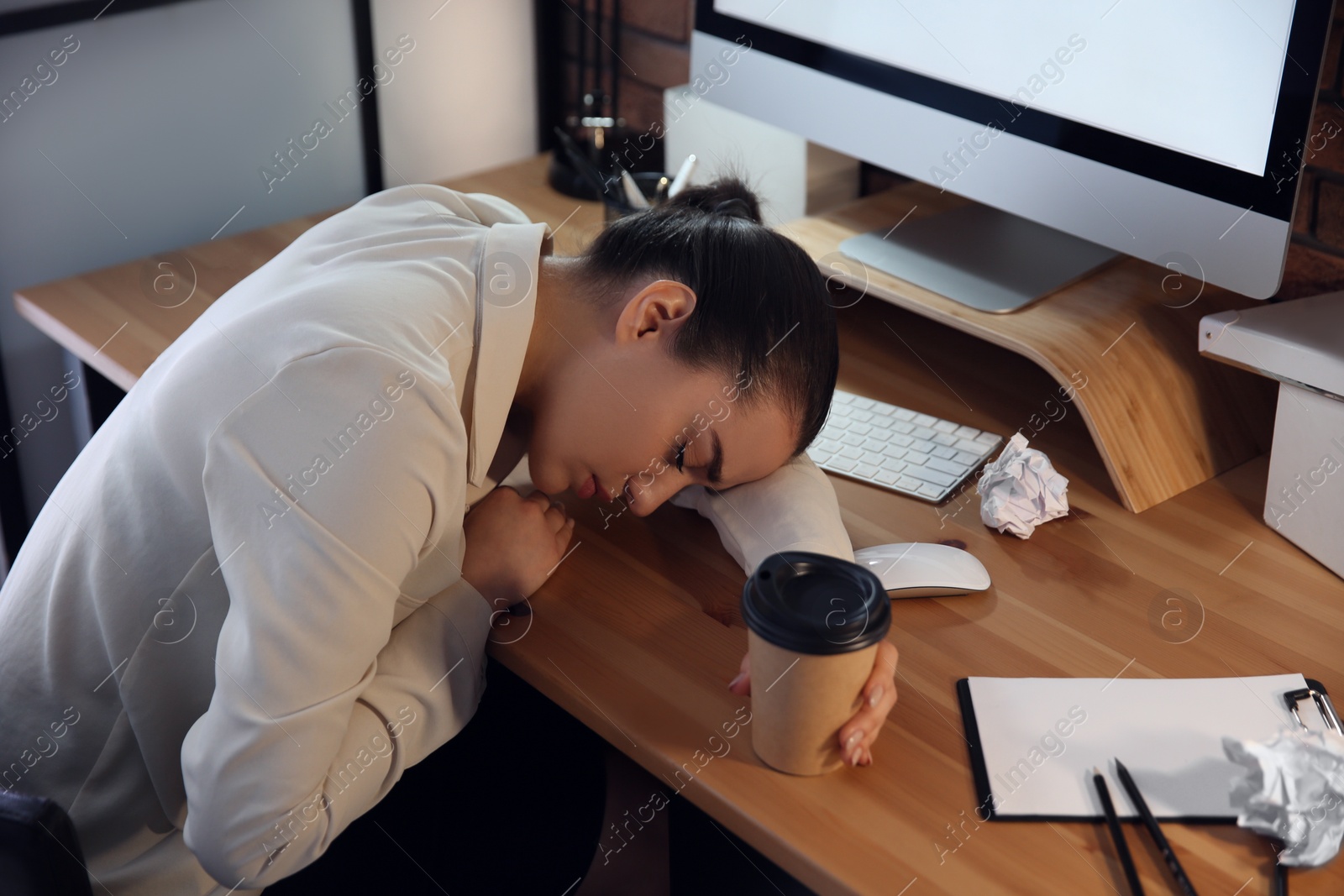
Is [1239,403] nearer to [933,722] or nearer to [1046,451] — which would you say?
[1046,451]

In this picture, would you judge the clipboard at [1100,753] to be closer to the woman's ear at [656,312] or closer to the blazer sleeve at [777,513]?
the blazer sleeve at [777,513]

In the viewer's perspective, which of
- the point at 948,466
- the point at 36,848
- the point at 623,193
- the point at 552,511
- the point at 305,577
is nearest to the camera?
the point at 36,848

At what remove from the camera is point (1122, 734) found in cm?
76

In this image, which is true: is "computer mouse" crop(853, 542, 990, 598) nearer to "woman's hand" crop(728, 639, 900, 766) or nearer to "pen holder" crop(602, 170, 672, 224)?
"woman's hand" crop(728, 639, 900, 766)

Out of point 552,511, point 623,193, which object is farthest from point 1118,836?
point 623,193

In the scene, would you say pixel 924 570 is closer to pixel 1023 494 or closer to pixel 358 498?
pixel 1023 494

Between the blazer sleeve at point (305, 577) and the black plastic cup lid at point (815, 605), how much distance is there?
0.24 m

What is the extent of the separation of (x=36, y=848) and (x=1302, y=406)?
96 cm

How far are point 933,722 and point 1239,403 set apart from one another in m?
0.55

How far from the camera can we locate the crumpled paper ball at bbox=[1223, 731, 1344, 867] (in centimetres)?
66

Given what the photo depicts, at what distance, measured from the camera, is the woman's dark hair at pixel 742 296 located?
87 centimetres

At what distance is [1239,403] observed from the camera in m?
1.11

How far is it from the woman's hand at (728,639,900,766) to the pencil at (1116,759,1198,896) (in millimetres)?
149

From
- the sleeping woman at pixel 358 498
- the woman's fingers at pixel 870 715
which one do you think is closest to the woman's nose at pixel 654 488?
the sleeping woman at pixel 358 498
